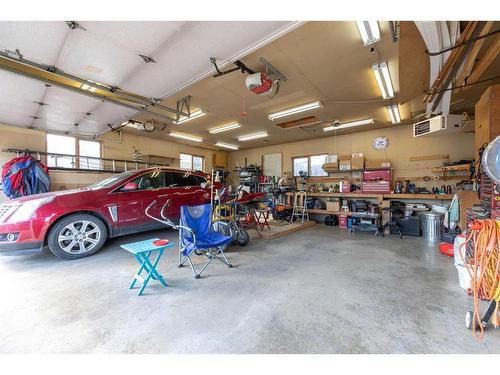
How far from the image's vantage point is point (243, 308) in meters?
1.92

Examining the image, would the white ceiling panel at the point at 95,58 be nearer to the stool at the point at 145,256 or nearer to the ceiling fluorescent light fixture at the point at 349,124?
the stool at the point at 145,256

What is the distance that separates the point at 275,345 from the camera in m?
1.44

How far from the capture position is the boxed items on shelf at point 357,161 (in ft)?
20.4

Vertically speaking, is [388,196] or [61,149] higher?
[61,149]

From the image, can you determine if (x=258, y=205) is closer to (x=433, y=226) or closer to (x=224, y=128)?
(x=224, y=128)

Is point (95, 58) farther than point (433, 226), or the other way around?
Result: point (433, 226)

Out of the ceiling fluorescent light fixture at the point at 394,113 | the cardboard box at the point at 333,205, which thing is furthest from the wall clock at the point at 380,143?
the cardboard box at the point at 333,205

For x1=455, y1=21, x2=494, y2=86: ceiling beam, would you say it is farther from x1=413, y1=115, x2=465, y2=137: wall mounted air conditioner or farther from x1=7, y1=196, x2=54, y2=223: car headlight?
x1=7, y1=196, x2=54, y2=223: car headlight

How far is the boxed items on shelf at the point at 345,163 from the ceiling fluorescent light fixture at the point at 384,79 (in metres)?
2.78

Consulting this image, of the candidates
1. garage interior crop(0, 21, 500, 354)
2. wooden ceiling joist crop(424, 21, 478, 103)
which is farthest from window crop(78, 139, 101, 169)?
wooden ceiling joist crop(424, 21, 478, 103)

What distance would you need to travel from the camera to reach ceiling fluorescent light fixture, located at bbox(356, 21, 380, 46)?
2.07 m

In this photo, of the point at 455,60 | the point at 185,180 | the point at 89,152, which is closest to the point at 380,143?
the point at 455,60

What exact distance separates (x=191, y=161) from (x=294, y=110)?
17.3ft
